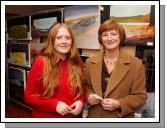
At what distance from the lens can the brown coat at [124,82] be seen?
3.56 ft

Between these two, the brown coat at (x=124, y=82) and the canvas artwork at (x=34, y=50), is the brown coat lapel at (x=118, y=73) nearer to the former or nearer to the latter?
the brown coat at (x=124, y=82)

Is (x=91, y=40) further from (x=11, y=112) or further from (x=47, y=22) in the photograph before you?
(x=11, y=112)

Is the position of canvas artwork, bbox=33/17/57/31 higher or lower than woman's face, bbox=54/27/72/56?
higher

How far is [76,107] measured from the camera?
1.10 metres

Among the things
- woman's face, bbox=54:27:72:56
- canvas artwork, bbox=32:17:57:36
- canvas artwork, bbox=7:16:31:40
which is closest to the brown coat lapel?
woman's face, bbox=54:27:72:56

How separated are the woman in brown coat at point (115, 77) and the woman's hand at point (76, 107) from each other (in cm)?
5

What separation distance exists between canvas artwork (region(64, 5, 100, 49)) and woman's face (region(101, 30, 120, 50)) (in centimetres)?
6

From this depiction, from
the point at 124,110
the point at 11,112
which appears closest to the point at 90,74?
the point at 124,110

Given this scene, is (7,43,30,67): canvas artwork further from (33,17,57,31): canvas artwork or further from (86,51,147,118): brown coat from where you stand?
(86,51,147,118): brown coat

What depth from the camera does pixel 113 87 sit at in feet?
3.57

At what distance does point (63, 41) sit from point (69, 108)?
30cm

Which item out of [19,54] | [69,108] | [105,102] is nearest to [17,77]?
[19,54]

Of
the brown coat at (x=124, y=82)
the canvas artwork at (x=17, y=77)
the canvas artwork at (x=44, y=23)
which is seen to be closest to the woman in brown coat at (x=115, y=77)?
the brown coat at (x=124, y=82)

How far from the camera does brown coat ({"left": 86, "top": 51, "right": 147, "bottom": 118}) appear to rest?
3.56ft
